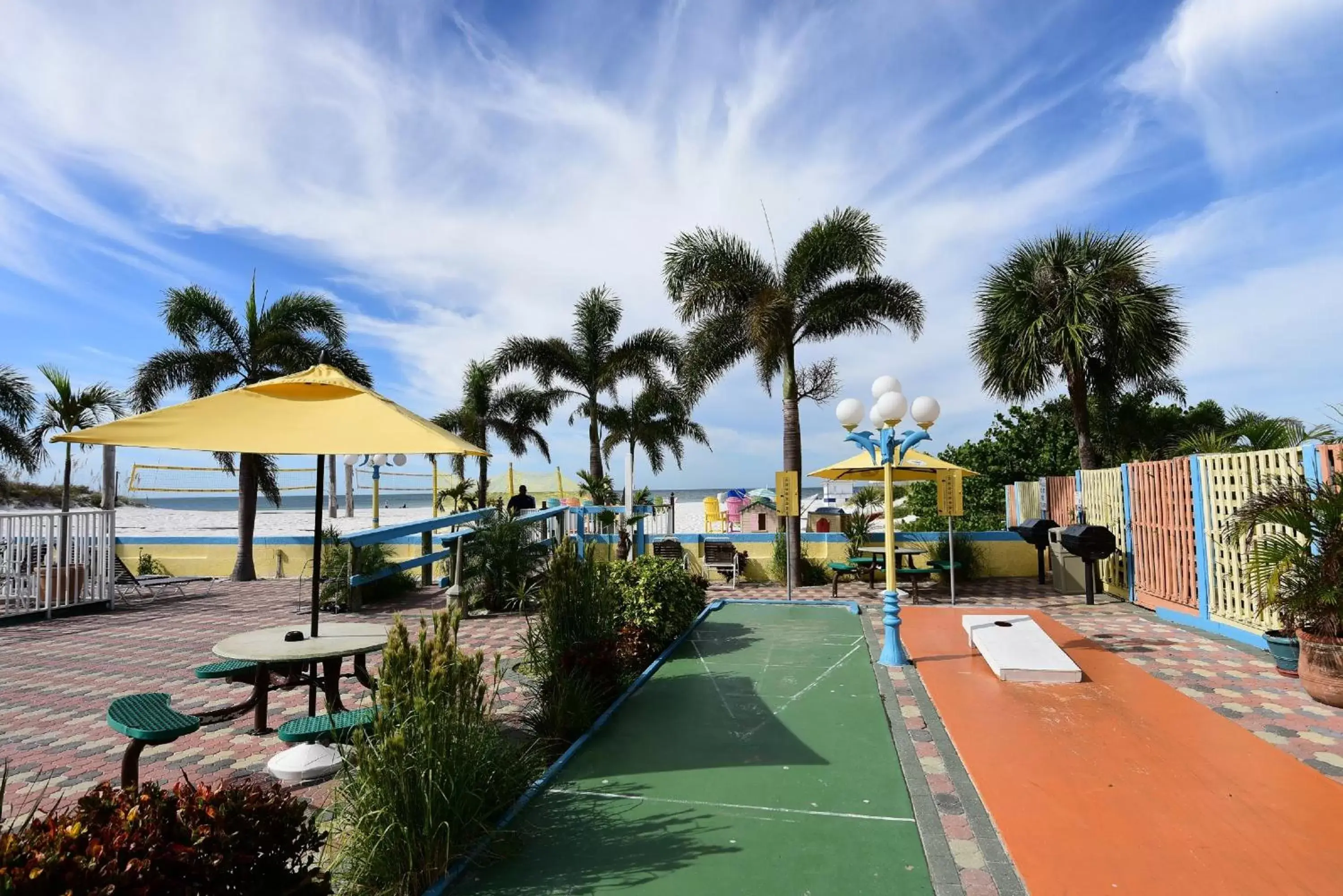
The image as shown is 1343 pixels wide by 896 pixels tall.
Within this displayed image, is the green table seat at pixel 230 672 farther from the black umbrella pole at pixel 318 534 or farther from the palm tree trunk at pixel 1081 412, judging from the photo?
the palm tree trunk at pixel 1081 412

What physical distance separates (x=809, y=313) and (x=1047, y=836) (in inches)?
418

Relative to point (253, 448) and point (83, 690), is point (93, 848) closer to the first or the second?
point (253, 448)

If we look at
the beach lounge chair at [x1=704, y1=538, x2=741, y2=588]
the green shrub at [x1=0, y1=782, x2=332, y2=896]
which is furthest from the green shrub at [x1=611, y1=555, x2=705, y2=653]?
the beach lounge chair at [x1=704, y1=538, x2=741, y2=588]

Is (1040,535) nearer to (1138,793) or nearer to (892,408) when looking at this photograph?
(892,408)

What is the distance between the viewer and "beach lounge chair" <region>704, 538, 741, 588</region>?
13.5 m

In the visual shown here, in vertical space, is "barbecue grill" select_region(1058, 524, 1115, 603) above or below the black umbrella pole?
below

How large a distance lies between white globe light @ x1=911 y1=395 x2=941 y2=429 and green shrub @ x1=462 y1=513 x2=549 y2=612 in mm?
6441

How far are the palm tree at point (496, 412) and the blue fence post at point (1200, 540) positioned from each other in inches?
631

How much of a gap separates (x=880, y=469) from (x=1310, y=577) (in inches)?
232

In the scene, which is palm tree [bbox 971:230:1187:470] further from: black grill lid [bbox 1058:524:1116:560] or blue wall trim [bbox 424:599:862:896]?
blue wall trim [bbox 424:599:862:896]

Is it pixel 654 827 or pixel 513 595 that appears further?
pixel 513 595

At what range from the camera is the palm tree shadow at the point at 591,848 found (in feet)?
9.58

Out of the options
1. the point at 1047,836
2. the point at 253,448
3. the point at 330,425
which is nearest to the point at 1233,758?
the point at 1047,836

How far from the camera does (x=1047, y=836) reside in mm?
3264
